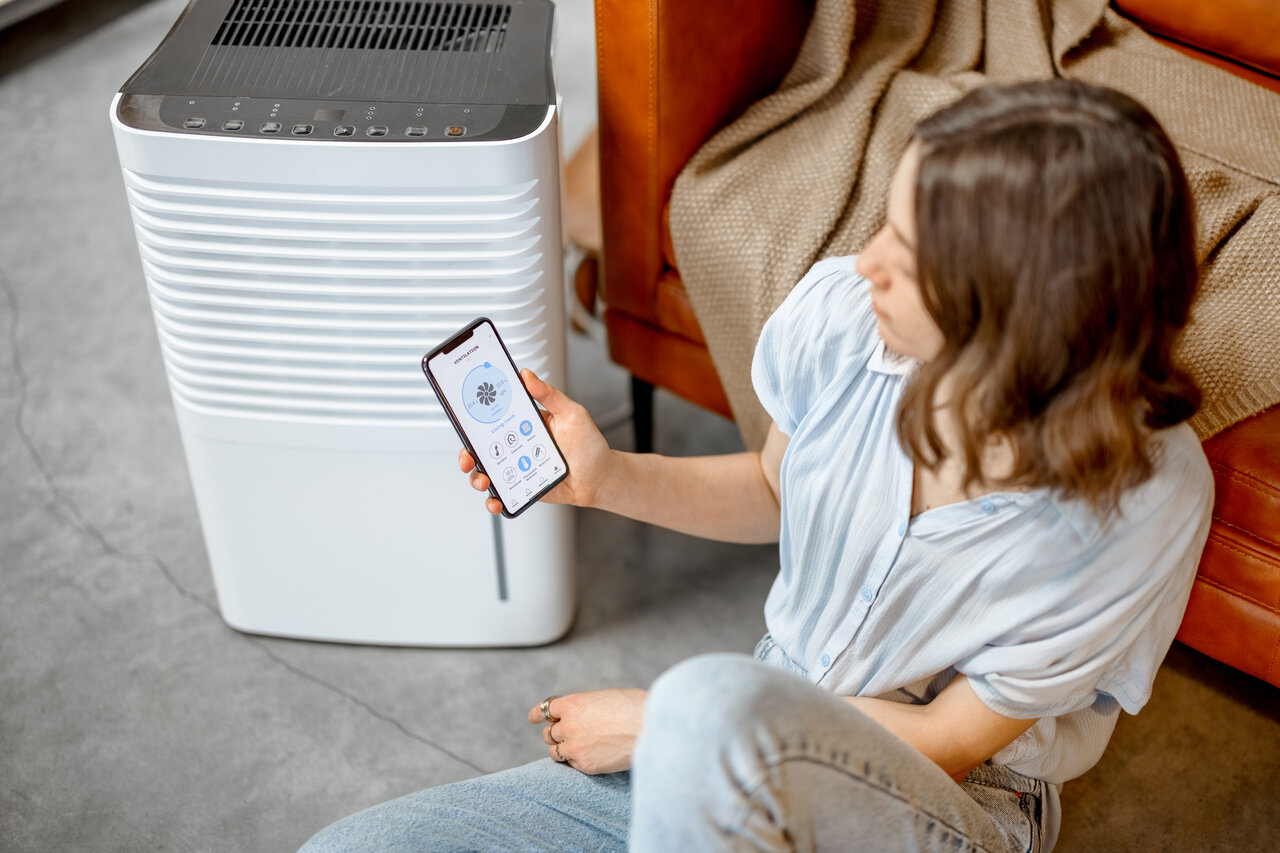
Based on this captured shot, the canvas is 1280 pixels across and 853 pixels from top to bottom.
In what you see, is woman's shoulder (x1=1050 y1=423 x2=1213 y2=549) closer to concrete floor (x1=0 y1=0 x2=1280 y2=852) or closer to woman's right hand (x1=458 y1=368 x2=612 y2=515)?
woman's right hand (x1=458 y1=368 x2=612 y2=515)

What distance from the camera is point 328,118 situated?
35.6 inches

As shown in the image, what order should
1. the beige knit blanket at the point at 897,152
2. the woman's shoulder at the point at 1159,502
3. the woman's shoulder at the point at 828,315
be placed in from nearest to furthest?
the woman's shoulder at the point at 1159,502 → the woman's shoulder at the point at 828,315 → the beige knit blanket at the point at 897,152

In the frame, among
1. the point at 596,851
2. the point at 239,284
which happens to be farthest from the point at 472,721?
the point at 239,284

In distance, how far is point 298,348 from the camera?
40.2 inches

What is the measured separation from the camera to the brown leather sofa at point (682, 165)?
38.6 inches

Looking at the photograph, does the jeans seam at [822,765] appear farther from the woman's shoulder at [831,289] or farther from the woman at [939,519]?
the woman's shoulder at [831,289]

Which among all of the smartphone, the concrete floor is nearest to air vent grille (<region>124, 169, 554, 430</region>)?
the smartphone

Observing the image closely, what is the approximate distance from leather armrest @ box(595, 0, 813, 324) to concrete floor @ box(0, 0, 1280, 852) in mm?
381

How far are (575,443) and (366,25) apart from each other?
0.45 m

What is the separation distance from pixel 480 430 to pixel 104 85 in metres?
1.90

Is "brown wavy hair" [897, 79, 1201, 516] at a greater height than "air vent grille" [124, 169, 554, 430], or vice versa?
"brown wavy hair" [897, 79, 1201, 516]

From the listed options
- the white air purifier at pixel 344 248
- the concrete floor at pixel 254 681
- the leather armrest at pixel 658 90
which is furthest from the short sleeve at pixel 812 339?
the concrete floor at pixel 254 681

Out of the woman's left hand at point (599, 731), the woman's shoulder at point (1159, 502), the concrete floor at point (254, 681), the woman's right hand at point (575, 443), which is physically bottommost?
the concrete floor at point (254, 681)

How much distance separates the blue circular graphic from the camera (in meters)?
0.86
